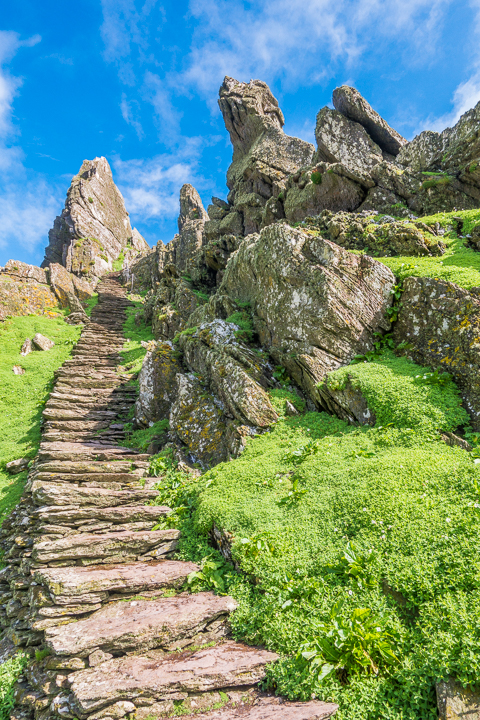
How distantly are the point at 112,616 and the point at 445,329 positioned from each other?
12.7 m

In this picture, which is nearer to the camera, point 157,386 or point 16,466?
point 16,466

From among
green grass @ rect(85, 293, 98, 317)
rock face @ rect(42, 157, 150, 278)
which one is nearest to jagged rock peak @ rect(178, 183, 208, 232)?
rock face @ rect(42, 157, 150, 278)

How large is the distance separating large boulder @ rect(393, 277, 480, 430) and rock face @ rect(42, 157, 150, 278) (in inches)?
1982

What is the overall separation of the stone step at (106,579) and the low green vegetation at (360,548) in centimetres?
78

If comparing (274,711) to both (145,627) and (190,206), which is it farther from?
(190,206)

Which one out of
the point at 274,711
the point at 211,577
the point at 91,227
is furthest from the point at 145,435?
the point at 91,227

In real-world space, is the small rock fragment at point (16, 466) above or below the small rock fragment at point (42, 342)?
below

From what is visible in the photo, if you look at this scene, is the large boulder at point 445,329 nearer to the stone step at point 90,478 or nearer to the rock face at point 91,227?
the stone step at point 90,478

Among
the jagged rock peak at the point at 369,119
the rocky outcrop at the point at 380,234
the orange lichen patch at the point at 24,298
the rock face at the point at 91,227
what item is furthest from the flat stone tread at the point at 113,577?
the rock face at the point at 91,227

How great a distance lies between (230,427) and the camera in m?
13.3

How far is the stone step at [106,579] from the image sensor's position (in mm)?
7086

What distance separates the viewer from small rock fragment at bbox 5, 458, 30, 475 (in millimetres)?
15836

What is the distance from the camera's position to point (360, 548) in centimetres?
657

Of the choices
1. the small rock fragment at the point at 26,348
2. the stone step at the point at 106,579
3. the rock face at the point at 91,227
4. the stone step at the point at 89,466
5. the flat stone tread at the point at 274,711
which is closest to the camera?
the flat stone tread at the point at 274,711
